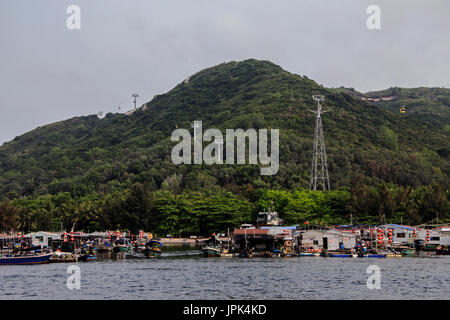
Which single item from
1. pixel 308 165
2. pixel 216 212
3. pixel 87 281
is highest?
pixel 308 165

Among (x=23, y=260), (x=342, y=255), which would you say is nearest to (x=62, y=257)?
(x=23, y=260)

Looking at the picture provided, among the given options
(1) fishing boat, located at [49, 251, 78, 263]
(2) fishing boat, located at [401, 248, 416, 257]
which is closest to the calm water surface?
(1) fishing boat, located at [49, 251, 78, 263]

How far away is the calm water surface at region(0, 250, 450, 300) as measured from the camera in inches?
1838

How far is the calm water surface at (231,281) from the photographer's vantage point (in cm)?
4669

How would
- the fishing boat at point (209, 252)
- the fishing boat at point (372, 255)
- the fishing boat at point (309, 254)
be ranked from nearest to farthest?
1. the fishing boat at point (372, 255)
2. the fishing boat at point (209, 252)
3. the fishing boat at point (309, 254)

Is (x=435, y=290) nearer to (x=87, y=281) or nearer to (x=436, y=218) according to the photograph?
(x=87, y=281)

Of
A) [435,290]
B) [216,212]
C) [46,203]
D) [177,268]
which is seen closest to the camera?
[435,290]

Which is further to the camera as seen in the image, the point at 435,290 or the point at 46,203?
the point at 46,203

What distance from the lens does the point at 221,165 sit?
188500mm

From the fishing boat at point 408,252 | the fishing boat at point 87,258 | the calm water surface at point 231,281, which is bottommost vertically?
the calm water surface at point 231,281

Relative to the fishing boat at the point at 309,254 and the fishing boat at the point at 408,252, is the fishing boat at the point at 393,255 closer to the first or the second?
the fishing boat at the point at 408,252

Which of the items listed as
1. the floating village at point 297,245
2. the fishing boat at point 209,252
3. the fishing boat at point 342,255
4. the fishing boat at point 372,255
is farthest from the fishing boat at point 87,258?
the fishing boat at point 372,255
